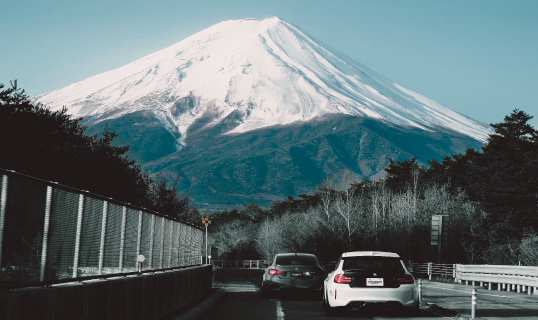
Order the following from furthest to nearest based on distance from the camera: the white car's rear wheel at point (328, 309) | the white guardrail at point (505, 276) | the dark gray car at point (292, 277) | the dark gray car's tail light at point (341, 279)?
the white guardrail at point (505, 276)
the dark gray car at point (292, 277)
the white car's rear wheel at point (328, 309)
the dark gray car's tail light at point (341, 279)

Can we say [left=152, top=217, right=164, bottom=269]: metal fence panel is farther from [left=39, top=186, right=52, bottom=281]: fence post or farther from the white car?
[left=39, top=186, right=52, bottom=281]: fence post

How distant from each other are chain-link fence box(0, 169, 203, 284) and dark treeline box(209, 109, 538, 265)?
3879 centimetres

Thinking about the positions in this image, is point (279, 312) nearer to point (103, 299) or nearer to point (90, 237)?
point (103, 299)

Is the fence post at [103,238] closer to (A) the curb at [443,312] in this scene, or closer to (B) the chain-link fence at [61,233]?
(B) the chain-link fence at [61,233]

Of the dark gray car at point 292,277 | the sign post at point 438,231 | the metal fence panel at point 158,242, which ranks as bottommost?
the dark gray car at point 292,277

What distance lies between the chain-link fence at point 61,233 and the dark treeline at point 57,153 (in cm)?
2329

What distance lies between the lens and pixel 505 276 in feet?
84.1

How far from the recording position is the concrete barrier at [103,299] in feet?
20.3

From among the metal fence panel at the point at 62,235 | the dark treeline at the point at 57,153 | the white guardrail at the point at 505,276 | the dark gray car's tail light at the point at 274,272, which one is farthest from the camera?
the dark treeline at the point at 57,153

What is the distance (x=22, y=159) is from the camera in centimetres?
3453

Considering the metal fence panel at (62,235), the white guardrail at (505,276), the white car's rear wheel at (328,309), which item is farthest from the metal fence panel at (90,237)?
the white guardrail at (505,276)

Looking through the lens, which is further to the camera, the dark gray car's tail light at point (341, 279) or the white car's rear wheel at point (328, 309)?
the white car's rear wheel at point (328, 309)

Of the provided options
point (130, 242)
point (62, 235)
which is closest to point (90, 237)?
point (62, 235)

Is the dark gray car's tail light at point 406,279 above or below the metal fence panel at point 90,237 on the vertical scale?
below
